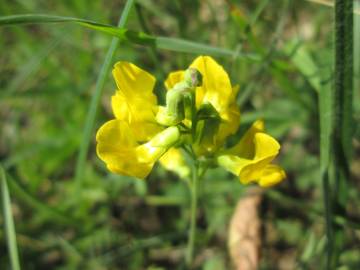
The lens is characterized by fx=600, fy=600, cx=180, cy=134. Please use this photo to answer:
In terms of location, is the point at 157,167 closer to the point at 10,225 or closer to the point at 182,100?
the point at 10,225

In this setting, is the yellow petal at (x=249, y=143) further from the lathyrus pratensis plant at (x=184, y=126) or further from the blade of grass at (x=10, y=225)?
the blade of grass at (x=10, y=225)

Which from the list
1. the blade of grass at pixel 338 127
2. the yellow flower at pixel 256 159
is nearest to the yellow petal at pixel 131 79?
the yellow flower at pixel 256 159

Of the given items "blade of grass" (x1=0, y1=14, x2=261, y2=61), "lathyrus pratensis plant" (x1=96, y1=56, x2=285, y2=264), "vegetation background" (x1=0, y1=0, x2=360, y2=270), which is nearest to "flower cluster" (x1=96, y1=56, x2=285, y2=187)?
"lathyrus pratensis plant" (x1=96, y1=56, x2=285, y2=264)

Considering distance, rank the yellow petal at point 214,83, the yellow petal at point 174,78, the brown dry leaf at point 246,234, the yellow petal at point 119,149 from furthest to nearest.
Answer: the brown dry leaf at point 246,234
the yellow petal at point 174,78
the yellow petal at point 214,83
the yellow petal at point 119,149

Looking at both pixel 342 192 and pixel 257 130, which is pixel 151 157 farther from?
pixel 342 192

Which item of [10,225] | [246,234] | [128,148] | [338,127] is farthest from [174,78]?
[246,234]

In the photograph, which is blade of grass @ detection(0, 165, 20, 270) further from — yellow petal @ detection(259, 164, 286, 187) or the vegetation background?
yellow petal @ detection(259, 164, 286, 187)

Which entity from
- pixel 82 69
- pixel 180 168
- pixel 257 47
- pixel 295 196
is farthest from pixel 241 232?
pixel 82 69
